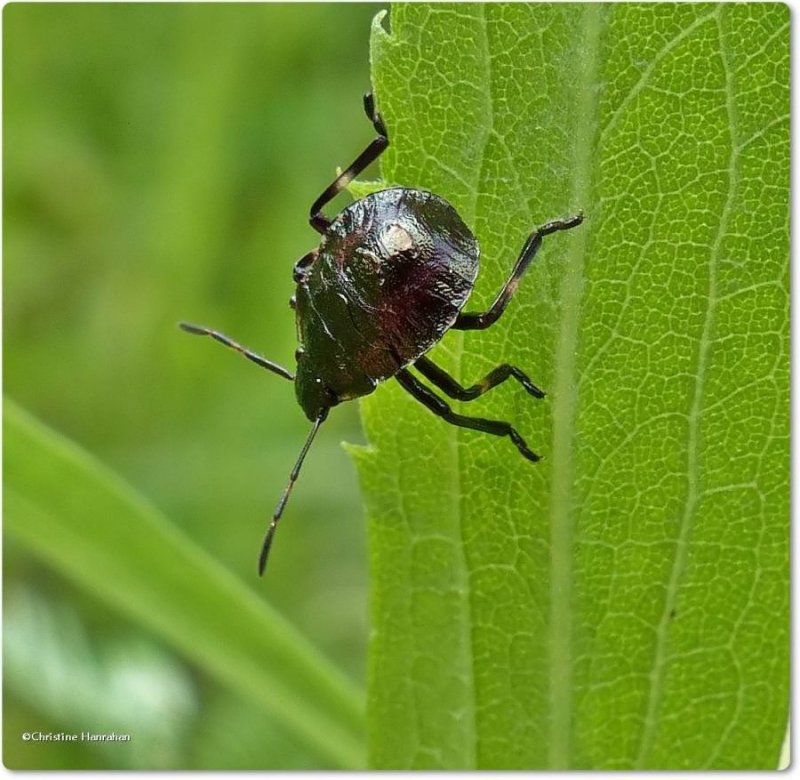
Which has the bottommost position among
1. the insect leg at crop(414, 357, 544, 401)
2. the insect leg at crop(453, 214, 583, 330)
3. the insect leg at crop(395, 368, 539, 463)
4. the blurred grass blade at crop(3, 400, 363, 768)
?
the blurred grass blade at crop(3, 400, 363, 768)

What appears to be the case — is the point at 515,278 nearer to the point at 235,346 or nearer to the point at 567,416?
the point at 567,416

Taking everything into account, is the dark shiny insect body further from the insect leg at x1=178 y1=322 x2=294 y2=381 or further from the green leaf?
the insect leg at x1=178 y1=322 x2=294 y2=381

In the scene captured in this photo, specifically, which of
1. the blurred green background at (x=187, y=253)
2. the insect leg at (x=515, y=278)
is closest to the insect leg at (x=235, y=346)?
the insect leg at (x=515, y=278)

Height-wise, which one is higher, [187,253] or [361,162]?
[361,162]

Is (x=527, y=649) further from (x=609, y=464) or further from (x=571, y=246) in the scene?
(x=571, y=246)

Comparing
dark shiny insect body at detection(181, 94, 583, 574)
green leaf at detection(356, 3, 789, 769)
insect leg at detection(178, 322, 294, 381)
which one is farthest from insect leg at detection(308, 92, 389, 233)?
insect leg at detection(178, 322, 294, 381)

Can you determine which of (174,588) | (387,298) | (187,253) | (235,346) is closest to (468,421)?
(387,298)

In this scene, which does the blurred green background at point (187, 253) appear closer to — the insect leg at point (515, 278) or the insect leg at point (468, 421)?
the insect leg at point (468, 421)
